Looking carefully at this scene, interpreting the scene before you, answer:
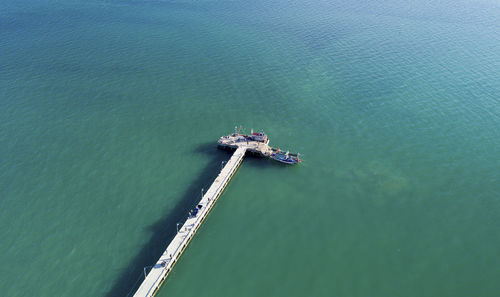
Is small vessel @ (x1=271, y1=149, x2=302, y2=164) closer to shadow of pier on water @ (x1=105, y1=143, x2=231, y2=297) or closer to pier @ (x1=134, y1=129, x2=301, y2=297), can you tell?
pier @ (x1=134, y1=129, x2=301, y2=297)

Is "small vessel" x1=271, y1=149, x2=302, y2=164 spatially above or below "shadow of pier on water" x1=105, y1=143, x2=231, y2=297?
above

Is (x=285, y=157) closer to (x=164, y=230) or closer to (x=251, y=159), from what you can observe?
(x=251, y=159)

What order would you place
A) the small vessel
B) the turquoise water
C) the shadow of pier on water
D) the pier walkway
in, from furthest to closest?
the small vessel < the turquoise water < the shadow of pier on water < the pier walkway

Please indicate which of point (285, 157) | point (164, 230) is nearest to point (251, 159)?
point (285, 157)

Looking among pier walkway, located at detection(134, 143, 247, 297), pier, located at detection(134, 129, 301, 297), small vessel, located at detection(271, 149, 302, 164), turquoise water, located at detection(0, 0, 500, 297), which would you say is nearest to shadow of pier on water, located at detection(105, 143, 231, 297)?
turquoise water, located at detection(0, 0, 500, 297)

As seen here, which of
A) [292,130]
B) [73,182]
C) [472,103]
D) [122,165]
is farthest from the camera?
[472,103]

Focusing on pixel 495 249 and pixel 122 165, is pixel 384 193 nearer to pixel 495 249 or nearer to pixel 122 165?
pixel 495 249

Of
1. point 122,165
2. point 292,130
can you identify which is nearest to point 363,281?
point 292,130

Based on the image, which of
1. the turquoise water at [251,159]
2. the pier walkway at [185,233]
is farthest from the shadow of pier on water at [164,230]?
the pier walkway at [185,233]
